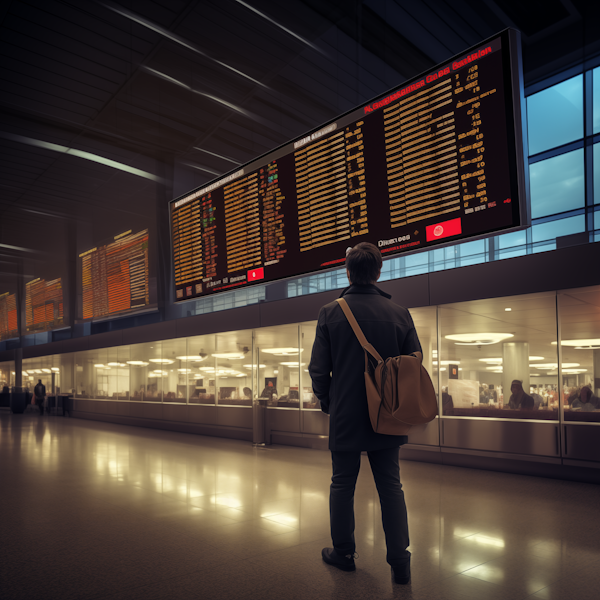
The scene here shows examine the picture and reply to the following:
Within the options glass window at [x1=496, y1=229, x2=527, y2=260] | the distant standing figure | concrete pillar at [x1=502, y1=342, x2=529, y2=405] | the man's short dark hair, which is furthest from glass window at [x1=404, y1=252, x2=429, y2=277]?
the distant standing figure

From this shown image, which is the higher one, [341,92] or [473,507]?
[341,92]

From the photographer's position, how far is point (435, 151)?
5.28 meters

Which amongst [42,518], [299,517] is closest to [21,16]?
[42,518]

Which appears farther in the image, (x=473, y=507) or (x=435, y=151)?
(x=435, y=151)

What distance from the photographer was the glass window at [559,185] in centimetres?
1058

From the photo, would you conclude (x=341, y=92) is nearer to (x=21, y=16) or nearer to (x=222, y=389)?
(x=21, y=16)

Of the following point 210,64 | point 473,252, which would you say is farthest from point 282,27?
point 473,252

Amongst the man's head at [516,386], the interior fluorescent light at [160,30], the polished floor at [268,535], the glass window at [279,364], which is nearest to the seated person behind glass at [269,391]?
the glass window at [279,364]

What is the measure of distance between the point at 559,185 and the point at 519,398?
580cm

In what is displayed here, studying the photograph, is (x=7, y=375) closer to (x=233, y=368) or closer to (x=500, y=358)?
(x=233, y=368)

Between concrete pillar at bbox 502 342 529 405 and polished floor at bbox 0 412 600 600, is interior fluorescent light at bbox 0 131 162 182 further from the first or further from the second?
concrete pillar at bbox 502 342 529 405

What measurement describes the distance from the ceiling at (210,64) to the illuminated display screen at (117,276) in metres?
0.53

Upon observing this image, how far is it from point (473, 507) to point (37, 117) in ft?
37.2

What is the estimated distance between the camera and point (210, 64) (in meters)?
9.26
